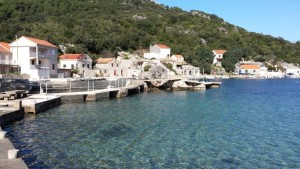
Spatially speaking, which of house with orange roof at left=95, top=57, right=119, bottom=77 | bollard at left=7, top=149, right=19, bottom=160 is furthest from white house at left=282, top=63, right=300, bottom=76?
bollard at left=7, top=149, right=19, bottom=160

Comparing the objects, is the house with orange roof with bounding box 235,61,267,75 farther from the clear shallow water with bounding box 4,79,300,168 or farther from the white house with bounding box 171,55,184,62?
the clear shallow water with bounding box 4,79,300,168

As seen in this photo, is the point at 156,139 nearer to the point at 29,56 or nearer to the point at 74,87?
the point at 74,87

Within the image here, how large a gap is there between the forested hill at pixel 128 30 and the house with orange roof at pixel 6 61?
36026mm

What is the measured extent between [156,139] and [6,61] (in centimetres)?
5182

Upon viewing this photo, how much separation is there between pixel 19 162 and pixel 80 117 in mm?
15770

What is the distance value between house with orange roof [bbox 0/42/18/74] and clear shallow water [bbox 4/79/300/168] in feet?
119

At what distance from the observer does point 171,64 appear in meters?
105

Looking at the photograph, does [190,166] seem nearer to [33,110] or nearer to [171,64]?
[33,110]

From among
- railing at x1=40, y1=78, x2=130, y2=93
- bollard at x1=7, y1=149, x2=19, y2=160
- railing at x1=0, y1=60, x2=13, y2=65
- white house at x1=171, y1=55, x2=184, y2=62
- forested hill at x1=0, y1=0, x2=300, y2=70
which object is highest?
forested hill at x1=0, y1=0, x2=300, y2=70

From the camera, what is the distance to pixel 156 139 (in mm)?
18578

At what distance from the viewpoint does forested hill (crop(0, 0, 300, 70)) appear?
112 meters

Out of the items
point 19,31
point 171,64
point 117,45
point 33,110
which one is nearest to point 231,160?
point 33,110

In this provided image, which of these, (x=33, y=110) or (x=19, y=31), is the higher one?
(x=19, y=31)

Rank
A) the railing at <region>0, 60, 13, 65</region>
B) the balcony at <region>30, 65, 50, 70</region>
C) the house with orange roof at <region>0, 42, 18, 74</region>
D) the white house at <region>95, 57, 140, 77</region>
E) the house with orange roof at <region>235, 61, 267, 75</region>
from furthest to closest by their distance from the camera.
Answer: the house with orange roof at <region>235, 61, 267, 75</region>
the white house at <region>95, 57, 140, 77</region>
the balcony at <region>30, 65, 50, 70</region>
the house with orange roof at <region>0, 42, 18, 74</region>
the railing at <region>0, 60, 13, 65</region>
